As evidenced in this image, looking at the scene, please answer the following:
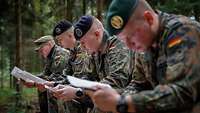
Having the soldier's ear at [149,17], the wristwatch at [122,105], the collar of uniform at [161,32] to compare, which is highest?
the soldier's ear at [149,17]

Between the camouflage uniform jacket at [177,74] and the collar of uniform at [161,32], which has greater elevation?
the collar of uniform at [161,32]

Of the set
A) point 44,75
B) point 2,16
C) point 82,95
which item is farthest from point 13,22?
point 82,95

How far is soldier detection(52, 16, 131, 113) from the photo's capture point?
15.5ft

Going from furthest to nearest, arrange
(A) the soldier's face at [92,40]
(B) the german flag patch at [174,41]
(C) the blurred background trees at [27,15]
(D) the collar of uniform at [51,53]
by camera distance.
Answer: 1. (C) the blurred background trees at [27,15]
2. (D) the collar of uniform at [51,53]
3. (A) the soldier's face at [92,40]
4. (B) the german flag patch at [174,41]

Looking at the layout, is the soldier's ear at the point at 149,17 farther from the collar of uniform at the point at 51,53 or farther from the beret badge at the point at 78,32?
the collar of uniform at the point at 51,53

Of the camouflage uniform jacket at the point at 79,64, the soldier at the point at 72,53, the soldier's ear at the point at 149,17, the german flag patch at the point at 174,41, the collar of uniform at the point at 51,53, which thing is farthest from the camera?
the collar of uniform at the point at 51,53

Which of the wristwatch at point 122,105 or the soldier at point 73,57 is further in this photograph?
the soldier at point 73,57

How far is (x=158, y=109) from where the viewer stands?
2.67 meters

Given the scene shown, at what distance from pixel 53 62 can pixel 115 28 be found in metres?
5.08

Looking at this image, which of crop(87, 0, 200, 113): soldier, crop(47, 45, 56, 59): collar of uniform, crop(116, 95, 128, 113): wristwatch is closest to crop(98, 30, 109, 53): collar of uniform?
crop(87, 0, 200, 113): soldier

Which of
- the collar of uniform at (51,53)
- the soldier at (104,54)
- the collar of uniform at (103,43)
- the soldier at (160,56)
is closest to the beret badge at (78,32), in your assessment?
the soldier at (104,54)

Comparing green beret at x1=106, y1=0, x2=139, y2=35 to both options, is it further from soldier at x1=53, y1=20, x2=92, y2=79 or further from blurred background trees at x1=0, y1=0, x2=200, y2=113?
blurred background trees at x1=0, y1=0, x2=200, y2=113

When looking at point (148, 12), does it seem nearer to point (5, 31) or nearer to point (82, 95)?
point (82, 95)

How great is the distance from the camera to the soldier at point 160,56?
264 cm
